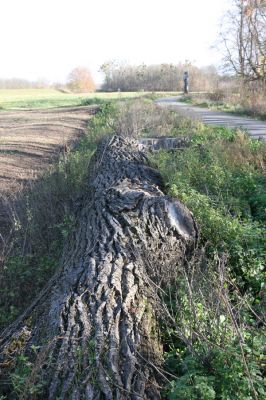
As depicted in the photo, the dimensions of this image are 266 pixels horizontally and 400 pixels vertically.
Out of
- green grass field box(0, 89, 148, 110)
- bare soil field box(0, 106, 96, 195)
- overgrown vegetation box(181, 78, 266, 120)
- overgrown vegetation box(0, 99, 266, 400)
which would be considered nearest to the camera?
overgrown vegetation box(0, 99, 266, 400)

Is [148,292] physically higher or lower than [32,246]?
higher

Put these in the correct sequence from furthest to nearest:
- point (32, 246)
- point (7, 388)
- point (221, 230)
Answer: point (32, 246) < point (221, 230) < point (7, 388)

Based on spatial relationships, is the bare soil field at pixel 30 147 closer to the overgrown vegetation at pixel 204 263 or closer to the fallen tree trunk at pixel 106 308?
the overgrown vegetation at pixel 204 263

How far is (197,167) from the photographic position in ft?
27.2

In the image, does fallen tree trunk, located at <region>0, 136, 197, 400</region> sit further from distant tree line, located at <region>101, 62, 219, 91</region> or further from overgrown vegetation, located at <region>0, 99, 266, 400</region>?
distant tree line, located at <region>101, 62, 219, 91</region>

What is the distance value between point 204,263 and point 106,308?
1710 mm

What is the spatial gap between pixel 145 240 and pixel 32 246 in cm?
239

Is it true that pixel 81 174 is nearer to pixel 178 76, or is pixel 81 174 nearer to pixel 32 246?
pixel 32 246

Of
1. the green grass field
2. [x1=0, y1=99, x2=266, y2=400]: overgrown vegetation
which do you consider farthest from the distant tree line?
[x1=0, y1=99, x2=266, y2=400]: overgrown vegetation

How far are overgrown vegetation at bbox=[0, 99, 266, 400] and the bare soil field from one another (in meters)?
1.66

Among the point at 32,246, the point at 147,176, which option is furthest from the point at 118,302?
the point at 147,176

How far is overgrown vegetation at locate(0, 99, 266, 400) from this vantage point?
10.2 feet

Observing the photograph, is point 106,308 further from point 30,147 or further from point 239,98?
point 239,98

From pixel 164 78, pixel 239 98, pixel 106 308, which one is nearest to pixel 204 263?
pixel 106 308
